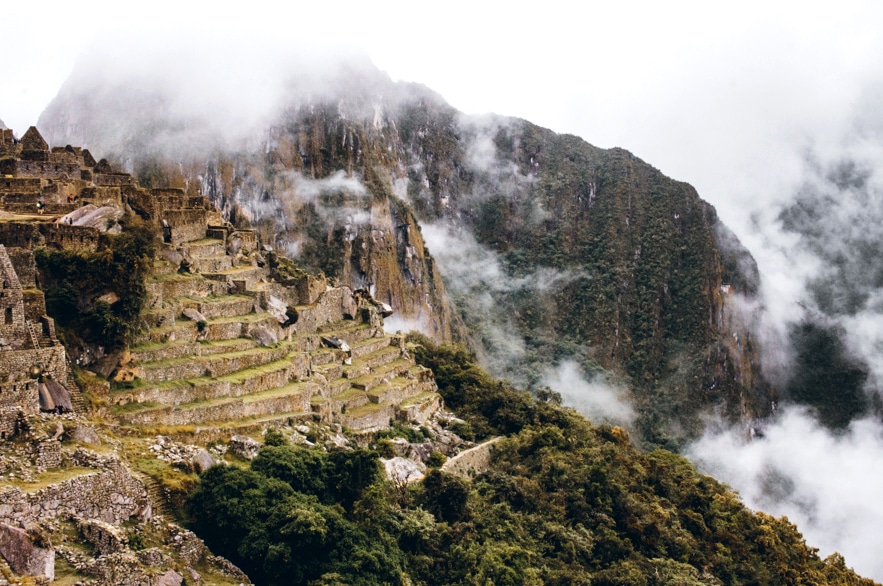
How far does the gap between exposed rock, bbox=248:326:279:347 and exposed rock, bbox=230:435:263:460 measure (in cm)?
807

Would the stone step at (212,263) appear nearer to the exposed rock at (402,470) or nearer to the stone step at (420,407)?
the stone step at (420,407)

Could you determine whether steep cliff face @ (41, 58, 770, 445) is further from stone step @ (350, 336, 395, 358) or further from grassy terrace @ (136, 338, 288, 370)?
grassy terrace @ (136, 338, 288, 370)

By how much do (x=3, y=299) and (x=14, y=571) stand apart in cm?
895

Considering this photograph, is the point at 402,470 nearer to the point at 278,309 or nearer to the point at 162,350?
the point at 278,309

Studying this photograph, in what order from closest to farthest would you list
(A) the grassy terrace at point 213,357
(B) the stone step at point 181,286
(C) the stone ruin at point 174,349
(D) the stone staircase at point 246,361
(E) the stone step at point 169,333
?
(C) the stone ruin at point 174,349 < (D) the stone staircase at point 246,361 < (A) the grassy terrace at point 213,357 < (E) the stone step at point 169,333 < (B) the stone step at point 181,286

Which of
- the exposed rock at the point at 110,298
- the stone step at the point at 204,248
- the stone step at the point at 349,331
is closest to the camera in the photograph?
the exposed rock at the point at 110,298

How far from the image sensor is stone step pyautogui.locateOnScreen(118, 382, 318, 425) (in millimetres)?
28375

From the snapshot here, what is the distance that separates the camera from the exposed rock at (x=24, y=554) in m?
17.9

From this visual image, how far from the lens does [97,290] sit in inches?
1150

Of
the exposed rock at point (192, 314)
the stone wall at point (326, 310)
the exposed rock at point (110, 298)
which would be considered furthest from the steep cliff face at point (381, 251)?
the exposed rock at point (110, 298)

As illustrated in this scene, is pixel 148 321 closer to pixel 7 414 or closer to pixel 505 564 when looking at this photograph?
pixel 7 414

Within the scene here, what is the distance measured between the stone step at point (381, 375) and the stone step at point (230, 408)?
20.2 ft

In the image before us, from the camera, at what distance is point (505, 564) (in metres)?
35.3

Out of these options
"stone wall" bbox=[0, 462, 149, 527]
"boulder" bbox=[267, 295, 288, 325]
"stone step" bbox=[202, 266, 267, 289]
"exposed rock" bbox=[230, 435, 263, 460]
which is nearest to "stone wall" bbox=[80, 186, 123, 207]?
"stone step" bbox=[202, 266, 267, 289]
